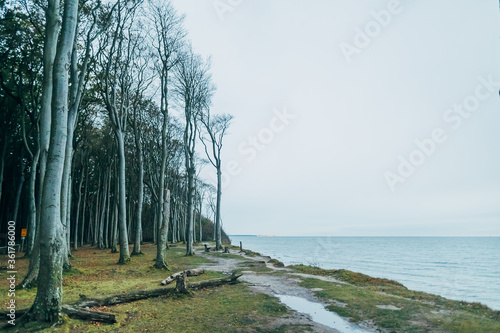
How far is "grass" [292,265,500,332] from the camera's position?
7715 millimetres

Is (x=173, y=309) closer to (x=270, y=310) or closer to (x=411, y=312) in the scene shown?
(x=270, y=310)

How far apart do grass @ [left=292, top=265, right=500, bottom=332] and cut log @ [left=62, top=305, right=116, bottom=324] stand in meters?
6.08

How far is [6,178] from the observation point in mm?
33031

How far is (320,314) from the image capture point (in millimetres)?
8844

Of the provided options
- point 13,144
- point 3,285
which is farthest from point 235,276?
point 13,144

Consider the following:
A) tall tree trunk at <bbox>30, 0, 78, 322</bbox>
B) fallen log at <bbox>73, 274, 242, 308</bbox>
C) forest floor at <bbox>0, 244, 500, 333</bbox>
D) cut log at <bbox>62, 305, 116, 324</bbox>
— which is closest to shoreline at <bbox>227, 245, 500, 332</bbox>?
forest floor at <bbox>0, 244, 500, 333</bbox>

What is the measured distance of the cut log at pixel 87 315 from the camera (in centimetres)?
712

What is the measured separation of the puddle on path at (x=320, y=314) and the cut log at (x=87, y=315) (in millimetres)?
5045

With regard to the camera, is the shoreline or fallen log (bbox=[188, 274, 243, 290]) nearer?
the shoreline

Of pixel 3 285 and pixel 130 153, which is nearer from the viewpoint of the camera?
pixel 3 285

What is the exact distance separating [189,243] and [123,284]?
546 inches

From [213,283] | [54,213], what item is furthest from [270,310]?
[54,213]

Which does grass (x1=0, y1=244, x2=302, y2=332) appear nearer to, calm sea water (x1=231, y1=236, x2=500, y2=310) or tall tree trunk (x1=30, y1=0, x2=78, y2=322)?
tall tree trunk (x1=30, y1=0, x2=78, y2=322)

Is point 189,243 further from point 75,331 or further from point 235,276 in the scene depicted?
point 75,331
